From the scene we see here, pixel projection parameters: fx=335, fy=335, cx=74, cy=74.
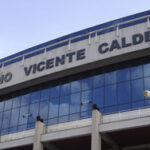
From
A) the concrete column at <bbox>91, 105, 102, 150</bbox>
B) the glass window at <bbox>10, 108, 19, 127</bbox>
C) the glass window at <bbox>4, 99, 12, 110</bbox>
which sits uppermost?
the glass window at <bbox>4, 99, 12, 110</bbox>

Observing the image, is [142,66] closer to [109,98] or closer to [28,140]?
[109,98]

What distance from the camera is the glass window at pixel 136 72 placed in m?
31.1

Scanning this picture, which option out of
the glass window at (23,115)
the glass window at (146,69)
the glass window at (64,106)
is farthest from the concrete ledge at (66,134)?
the glass window at (146,69)

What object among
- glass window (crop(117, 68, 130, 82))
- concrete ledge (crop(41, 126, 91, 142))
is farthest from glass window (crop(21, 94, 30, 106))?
glass window (crop(117, 68, 130, 82))

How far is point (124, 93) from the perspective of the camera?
30.9 m

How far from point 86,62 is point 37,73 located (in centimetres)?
593

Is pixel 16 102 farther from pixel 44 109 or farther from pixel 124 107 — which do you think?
pixel 124 107

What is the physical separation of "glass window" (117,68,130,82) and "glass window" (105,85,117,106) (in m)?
1.06

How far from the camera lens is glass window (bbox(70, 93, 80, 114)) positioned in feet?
107

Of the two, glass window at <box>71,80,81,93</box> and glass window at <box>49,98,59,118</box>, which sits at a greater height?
glass window at <box>71,80,81,93</box>

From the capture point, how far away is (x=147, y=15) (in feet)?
109

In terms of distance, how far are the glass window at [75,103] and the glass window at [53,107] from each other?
5.67 feet

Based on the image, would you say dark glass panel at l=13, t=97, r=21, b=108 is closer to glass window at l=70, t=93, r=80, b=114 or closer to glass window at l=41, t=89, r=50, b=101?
glass window at l=41, t=89, r=50, b=101

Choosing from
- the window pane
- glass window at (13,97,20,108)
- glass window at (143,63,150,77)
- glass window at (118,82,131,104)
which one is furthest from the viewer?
glass window at (13,97,20,108)
